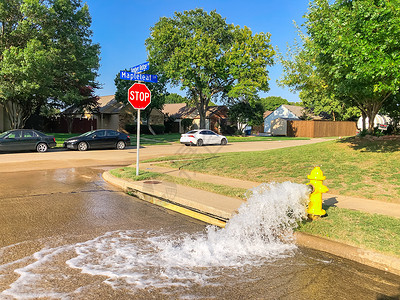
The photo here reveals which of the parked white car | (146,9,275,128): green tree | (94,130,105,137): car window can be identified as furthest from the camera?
(146,9,275,128): green tree

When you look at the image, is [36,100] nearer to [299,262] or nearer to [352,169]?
[352,169]

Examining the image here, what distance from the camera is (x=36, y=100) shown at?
29500mm

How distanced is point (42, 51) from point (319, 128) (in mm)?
38153

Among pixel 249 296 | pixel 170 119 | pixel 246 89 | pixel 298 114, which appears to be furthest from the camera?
pixel 298 114

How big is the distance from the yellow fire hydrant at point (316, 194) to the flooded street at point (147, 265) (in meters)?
0.99

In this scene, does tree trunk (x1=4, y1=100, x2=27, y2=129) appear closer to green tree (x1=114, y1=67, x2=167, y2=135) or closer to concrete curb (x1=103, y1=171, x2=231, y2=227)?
green tree (x1=114, y1=67, x2=167, y2=135)

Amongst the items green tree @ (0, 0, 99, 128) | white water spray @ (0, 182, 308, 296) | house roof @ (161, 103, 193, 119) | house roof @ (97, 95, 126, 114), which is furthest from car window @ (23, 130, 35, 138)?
house roof @ (161, 103, 193, 119)

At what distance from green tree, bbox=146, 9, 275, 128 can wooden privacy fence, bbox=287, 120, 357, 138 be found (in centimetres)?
1396

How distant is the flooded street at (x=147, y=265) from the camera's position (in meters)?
3.19

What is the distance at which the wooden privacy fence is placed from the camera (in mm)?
45500

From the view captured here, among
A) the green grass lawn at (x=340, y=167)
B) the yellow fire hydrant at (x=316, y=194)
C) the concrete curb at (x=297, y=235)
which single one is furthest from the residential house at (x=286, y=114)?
the yellow fire hydrant at (x=316, y=194)

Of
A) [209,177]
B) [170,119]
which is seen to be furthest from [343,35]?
[170,119]

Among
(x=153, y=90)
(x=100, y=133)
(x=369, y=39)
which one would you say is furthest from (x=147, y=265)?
(x=153, y=90)

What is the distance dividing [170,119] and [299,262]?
47.6 meters
